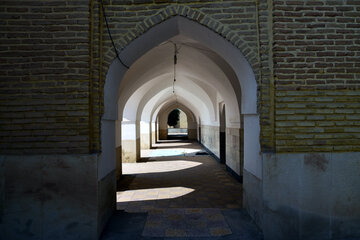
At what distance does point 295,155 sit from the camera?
3373 millimetres

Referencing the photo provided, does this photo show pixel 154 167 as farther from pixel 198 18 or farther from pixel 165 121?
pixel 165 121

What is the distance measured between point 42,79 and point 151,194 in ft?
11.7

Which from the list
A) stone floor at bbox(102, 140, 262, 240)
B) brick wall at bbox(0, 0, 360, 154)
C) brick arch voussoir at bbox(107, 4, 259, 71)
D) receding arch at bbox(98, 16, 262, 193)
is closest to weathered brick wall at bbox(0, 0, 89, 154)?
brick wall at bbox(0, 0, 360, 154)

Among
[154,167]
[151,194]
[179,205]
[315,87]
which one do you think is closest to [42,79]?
[179,205]

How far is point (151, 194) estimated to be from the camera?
5.83m

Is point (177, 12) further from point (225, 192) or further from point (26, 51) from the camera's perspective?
point (225, 192)

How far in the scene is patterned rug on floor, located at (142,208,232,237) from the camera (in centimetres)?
350

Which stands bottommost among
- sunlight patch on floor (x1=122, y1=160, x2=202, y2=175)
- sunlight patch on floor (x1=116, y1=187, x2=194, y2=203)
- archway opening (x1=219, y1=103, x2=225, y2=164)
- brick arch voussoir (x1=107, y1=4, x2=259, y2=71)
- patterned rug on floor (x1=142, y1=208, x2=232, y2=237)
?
sunlight patch on floor (x1=122, y1=160, x2=202, y2=175)

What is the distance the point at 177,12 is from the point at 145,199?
3.86 metres

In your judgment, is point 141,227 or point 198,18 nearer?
point 198,18

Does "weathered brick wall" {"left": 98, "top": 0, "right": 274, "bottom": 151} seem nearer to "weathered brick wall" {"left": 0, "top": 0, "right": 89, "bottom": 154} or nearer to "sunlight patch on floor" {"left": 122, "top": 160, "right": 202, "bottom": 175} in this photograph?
"weathered brick wall" {"left": 0, "top": 0, "right": 89, "bottom": 154}

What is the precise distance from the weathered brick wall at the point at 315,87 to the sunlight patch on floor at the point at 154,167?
5.88m

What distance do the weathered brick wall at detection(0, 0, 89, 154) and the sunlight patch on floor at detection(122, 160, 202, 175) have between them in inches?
205

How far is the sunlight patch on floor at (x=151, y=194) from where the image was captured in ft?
18.1
